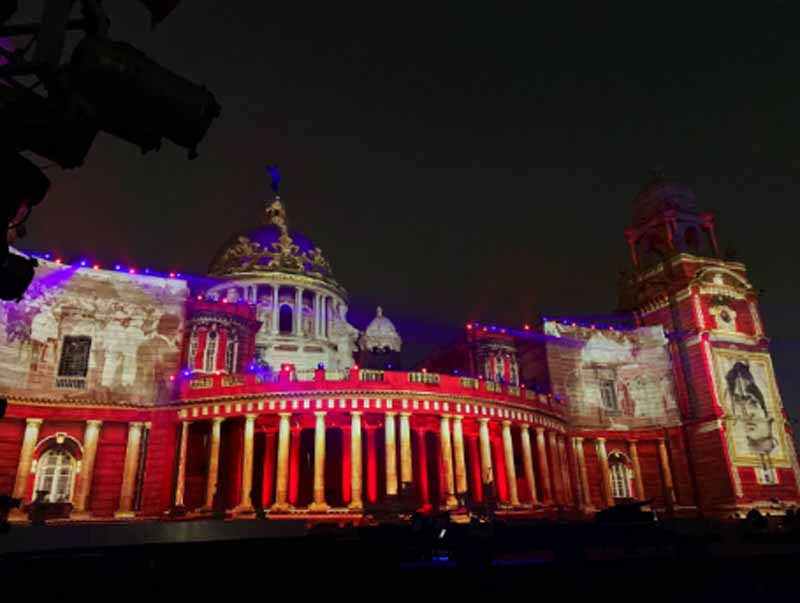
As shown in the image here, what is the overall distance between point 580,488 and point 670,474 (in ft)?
28.2

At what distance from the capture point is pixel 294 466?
104 ft

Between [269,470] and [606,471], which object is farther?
[606,471]

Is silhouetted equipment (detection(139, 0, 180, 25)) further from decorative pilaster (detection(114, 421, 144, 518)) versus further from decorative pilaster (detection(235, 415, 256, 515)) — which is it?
A: decorative pilaster (detection(114, 421, 144, 518))

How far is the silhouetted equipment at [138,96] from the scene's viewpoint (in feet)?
23.4

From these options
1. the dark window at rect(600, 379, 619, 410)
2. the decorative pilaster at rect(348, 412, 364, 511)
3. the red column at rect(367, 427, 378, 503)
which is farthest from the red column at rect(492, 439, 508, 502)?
the dark window at rect(600, 379, 619, 410)

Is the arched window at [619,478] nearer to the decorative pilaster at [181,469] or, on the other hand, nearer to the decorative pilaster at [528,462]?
the decorative pilaster at [528,462]

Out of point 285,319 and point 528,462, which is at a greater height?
point 285,319

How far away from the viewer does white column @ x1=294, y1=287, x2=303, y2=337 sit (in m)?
52.6

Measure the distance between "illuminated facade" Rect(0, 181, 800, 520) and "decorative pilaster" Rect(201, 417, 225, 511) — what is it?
0.39 ft

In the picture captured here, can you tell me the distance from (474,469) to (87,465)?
2307 cm

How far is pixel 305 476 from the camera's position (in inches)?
1414

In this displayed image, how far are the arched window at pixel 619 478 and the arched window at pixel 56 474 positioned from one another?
38413 mm

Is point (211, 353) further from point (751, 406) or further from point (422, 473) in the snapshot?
point (751, 406)

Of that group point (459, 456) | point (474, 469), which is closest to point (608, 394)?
point (474, 469)
